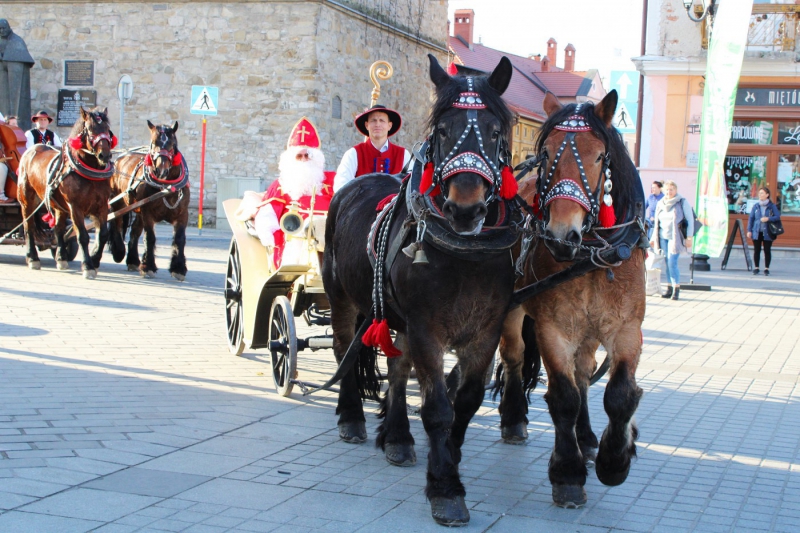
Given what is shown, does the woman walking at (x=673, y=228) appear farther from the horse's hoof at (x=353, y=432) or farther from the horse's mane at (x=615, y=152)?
the horse's mane at (x=615, y=152)

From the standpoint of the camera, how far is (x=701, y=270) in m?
18.9

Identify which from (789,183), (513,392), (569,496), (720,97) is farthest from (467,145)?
(789,183)

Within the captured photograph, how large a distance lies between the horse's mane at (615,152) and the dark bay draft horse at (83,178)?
9364 millimetres

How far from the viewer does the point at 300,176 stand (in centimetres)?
736

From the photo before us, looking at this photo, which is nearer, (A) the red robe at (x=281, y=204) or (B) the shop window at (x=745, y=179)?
(A) the red robe at (x=281, y=204)

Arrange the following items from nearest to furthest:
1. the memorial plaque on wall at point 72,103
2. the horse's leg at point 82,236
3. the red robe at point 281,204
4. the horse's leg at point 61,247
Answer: the red robe at point 281,204 < the horse's leg at point 82,236 < the horse's leg at point 61,247 < the memorial plaque on wall at point 72,103

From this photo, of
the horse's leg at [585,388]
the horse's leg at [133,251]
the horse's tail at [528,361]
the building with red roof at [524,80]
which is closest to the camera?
the horse's leg at [585,388]

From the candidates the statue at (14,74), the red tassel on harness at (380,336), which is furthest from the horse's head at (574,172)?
the statue at (14,74)

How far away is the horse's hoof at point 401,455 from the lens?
532cm

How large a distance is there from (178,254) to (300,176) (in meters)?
6.25

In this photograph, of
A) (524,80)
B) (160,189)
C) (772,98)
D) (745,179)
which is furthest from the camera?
(524,80)

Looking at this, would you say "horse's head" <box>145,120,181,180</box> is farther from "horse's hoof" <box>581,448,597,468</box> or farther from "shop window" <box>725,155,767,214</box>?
"shop window" <box>725,155,767,214</box>

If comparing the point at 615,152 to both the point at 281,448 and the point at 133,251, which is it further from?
the point at 133,251

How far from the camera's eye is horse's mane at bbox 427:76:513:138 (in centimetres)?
445
